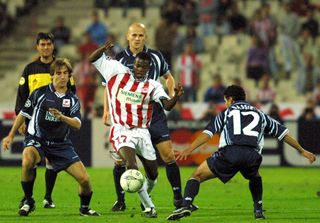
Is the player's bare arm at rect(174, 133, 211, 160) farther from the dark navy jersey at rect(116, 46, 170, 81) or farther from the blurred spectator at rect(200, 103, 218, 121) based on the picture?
the blurred spectator at rect(200, 103, 218, 121)

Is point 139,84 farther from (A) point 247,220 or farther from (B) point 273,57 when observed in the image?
(B) point 273,57

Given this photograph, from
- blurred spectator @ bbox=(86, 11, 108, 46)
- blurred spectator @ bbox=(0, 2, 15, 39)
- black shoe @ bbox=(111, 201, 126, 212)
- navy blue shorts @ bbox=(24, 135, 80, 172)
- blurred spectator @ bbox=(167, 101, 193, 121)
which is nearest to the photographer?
navy blue shorts @ bbox=(24, 135, 80, 172)

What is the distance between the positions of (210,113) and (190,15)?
4850 millimetres

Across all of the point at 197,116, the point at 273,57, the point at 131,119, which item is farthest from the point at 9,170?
the point at 131,119

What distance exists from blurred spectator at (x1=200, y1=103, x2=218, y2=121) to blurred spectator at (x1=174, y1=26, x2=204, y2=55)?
11.1 feet

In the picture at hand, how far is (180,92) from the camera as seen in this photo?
453 inches

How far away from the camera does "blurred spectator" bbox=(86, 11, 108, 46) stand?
26.9 metres

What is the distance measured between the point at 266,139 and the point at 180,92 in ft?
36.6

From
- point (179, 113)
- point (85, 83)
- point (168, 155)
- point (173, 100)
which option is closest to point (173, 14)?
point (85, 83)

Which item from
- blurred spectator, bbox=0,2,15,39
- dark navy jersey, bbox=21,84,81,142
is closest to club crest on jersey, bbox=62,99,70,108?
dark navy jersey, bbox=21,84,81,142

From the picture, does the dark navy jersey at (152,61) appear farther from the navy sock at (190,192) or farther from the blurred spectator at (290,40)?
the blurred spectator at (290,40)

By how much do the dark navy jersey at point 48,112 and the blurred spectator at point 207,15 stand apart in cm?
1498

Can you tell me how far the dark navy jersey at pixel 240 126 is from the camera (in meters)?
11.8

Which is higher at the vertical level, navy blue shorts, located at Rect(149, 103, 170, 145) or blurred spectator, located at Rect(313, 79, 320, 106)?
blurred spectator, located at Rect(313, 79, 320, 106)
